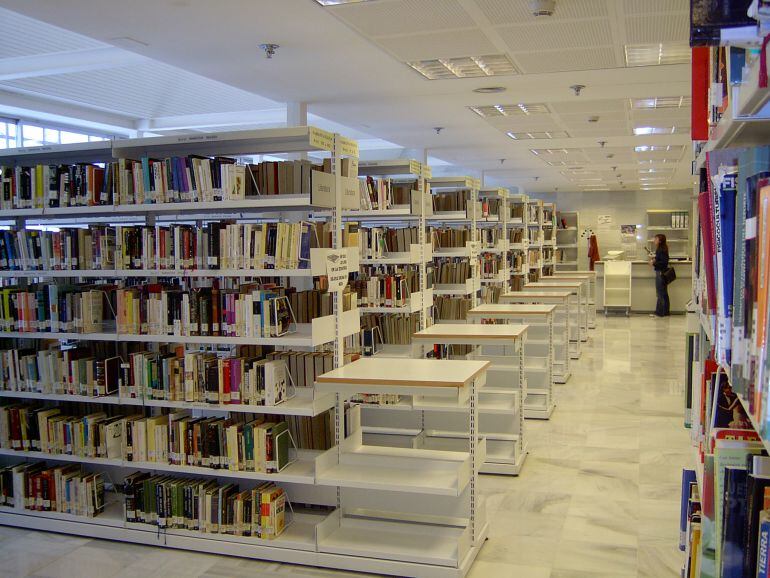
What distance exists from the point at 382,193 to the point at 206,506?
134 inches

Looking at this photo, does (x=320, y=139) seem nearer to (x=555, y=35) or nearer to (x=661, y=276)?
(x=555, y=35)

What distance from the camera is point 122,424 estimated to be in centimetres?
448

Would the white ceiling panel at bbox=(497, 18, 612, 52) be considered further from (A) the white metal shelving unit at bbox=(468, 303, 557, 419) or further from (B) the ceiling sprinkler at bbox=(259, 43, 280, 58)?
(A) the white metal shelving unit at bbox=(468, 303, 557, 419)

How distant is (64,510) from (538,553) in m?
2.98

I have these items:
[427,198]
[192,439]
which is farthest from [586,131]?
[192,439]

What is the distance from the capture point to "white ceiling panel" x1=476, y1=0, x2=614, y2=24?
13.9 ft

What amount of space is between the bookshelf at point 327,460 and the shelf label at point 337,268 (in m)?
0.01

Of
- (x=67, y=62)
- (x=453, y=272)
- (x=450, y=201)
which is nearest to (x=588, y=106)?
(x=450, y=201)

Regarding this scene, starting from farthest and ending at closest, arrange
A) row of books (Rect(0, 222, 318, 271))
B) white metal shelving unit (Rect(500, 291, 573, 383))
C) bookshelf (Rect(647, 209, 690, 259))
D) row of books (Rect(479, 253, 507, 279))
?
bookshelf (Rect(647, 209, 690, 259)) → row of books (Rect(479, 253, 507, 279)) → white metal shelving unit (Rect(500, 291, 573, 383)) → row of books (Rect(0, 222, 318, 271))

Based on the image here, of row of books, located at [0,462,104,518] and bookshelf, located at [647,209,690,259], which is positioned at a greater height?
bookshelf, located at [647,209,690,259]

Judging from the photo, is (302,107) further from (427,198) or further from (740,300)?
(740,300)

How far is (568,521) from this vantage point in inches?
177

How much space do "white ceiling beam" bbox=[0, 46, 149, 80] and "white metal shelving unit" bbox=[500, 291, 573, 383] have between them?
16.2 feet

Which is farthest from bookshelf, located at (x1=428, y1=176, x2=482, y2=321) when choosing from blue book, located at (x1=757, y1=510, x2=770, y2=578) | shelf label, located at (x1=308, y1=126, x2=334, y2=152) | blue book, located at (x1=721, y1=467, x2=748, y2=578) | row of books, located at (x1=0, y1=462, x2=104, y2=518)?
blue book, located at (x1=757, y1=510, x2=770, y2=578)
